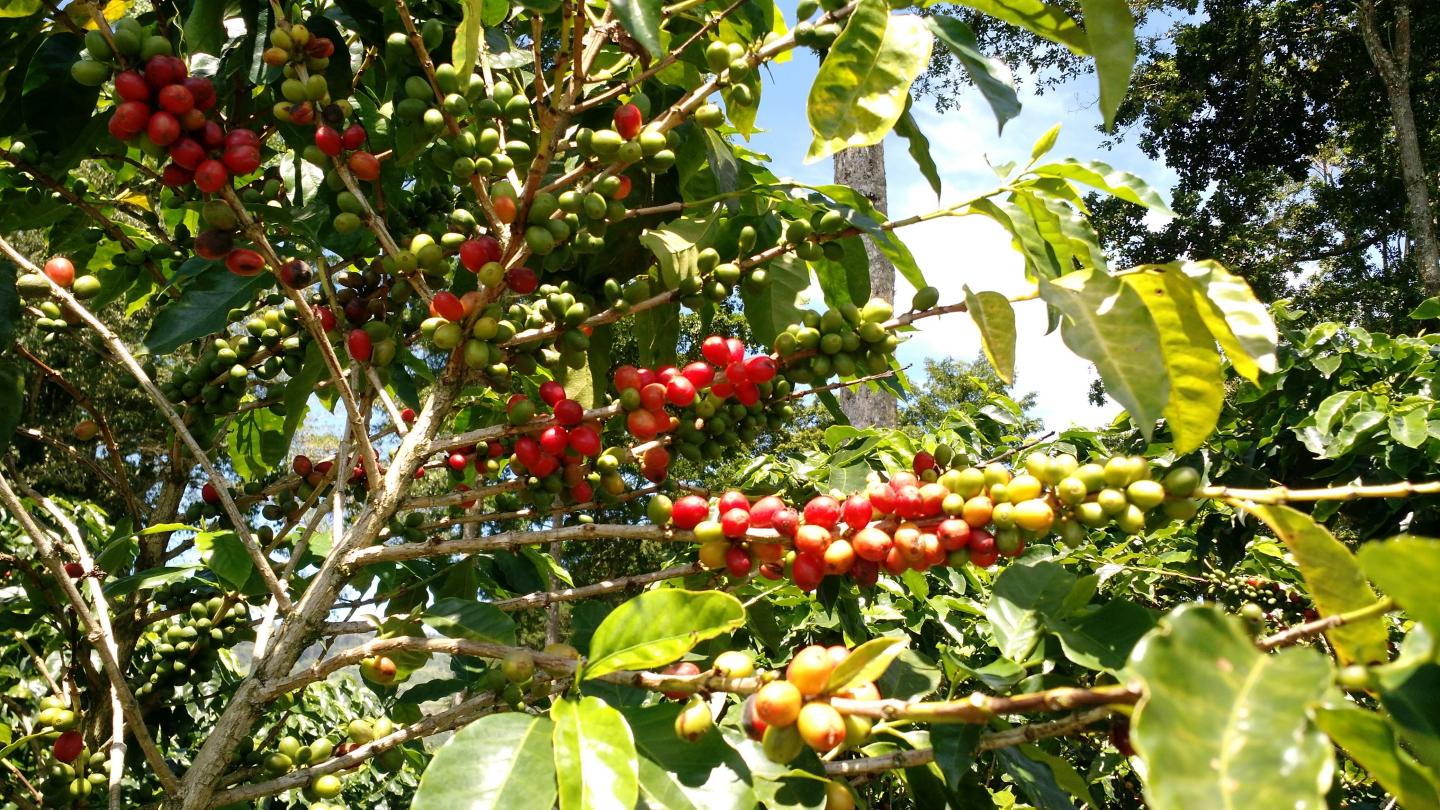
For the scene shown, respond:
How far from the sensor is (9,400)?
154 cm

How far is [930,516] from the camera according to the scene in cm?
113

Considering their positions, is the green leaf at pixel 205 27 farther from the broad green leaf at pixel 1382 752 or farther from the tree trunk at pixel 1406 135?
the tree trunk at pixel 1406 135

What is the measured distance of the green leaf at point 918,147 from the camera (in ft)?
4.75

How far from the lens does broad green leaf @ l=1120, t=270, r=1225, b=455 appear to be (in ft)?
3.27

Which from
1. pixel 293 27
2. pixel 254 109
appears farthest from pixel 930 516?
pixel 254 109

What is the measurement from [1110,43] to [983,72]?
0.53 feet

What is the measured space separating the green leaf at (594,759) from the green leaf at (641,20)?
0.79 m

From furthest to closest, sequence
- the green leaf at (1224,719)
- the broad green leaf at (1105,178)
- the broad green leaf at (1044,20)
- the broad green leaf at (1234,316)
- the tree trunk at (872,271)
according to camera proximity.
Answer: the tree trunk at (872,271) → the broad green leaf at (1105,178) → the broad green leaf at (1044,20) → the broad green leaf at (1234,316) → the green leaf at (1224,719)

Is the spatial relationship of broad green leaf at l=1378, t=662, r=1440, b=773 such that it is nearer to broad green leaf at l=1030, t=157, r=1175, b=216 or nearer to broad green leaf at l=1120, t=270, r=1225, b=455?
broad green leaf at l=1120, t=270, r=1225, b=455

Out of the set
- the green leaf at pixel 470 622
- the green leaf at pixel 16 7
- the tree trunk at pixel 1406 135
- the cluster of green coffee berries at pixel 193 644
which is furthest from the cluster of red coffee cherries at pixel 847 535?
the tree trunk at pixel 1406 135

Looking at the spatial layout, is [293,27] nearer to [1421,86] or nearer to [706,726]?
[706,726]

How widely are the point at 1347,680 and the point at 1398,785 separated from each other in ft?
0.26

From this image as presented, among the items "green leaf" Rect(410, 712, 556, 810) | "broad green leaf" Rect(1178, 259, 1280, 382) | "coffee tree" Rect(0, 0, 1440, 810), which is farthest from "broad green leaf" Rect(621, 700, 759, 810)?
"broad green leaf" Rect(1178, 259, 1280, 382)

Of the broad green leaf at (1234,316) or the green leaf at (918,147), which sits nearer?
the broad green leaf at (1234,316)
